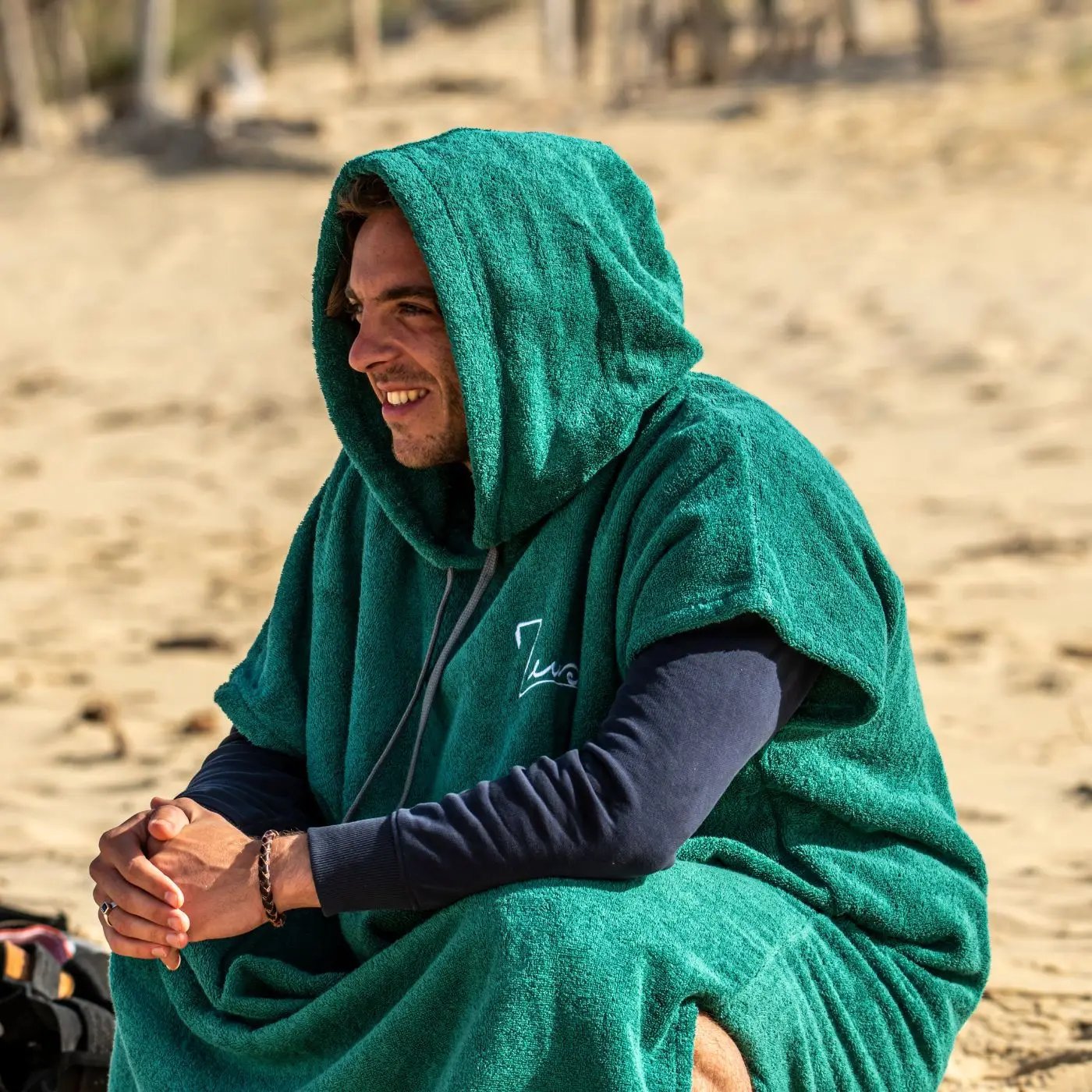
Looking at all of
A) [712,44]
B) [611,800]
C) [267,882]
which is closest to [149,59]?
[712,44]

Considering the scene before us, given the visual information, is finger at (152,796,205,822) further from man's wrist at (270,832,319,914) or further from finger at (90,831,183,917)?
man's wrist at (270,832,319,914)

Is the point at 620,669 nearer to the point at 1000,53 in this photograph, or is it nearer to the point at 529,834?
the point at 529,834

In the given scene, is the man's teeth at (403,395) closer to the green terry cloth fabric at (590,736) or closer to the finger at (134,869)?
the green terry cloth fabric at (590,736)

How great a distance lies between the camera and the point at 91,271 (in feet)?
42.2

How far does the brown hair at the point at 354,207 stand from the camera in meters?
2.48

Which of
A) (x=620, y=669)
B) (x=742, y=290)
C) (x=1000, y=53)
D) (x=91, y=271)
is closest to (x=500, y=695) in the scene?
(x=620, y=669)

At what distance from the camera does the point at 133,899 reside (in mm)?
2365

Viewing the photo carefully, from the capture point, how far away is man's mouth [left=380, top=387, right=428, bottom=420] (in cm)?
254

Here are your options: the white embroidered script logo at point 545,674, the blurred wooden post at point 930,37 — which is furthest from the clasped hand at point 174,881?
the blurred wooden post at point 930,37

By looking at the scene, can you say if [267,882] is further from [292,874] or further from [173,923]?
[173,923]

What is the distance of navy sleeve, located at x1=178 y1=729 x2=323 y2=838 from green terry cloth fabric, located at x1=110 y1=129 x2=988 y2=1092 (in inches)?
4.8

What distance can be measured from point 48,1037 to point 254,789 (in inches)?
21.5

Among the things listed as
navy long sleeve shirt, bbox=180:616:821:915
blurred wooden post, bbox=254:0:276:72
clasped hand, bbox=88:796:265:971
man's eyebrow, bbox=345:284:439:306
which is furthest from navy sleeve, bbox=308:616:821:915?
blurred wooden post, bbox=254:0:276:72

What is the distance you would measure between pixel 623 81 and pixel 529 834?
51.5ft
